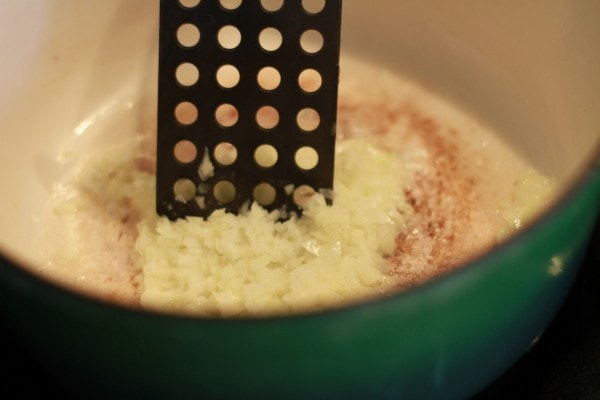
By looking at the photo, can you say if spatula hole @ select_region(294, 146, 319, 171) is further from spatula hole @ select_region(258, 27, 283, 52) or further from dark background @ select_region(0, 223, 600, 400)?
dark background @ select_region(0, 223, 600, 400)

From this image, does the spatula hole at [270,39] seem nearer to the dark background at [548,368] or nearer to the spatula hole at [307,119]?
the spatula hole at [307,119]

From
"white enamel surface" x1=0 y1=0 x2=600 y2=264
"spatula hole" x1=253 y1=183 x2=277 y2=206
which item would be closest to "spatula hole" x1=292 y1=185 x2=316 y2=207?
"spatula hole" x1=253 y1=183 x2=277 y2=206

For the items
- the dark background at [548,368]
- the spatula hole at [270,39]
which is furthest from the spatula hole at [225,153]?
the dark background at [548,368]

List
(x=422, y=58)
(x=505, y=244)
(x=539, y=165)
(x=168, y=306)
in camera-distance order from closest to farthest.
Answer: (x=505, y=244), (x=168, y=306), (x=539, y=165), (x=422, y=58)

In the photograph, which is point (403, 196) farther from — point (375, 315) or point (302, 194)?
point (375, 315)

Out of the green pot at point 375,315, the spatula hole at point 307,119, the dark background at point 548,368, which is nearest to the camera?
the green pot at point 375,315

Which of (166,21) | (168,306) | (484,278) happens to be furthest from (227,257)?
(484,278)

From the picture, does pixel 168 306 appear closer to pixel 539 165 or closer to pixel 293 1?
pixel 293 1
